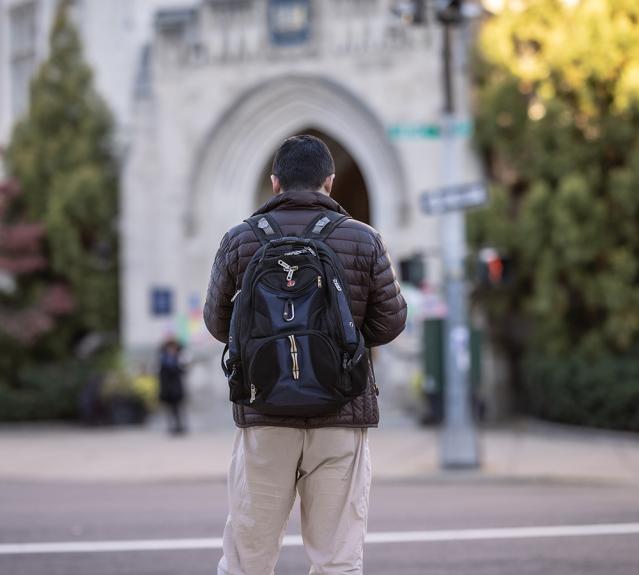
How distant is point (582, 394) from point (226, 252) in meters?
15.2

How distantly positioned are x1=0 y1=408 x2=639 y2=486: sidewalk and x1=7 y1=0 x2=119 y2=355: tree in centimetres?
363

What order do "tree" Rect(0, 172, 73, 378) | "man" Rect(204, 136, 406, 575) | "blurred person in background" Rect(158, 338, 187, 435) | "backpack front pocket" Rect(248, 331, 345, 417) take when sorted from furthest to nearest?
"tree" Rect(0, 172, 73, 378), "blurred person in background" Rect(158, 338, 187, 435), "man" Rect(204, 136, 406, 575), "backpack front pocket" Rect(248, 331, 345, 417)

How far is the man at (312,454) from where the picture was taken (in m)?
4.50

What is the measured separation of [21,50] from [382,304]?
27741 millimetres

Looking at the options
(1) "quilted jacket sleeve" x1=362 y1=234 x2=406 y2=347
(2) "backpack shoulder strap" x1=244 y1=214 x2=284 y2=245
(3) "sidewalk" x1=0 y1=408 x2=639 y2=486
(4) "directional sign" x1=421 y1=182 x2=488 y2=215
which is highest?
(4) "directional sign" x1=421 y1=182 x2=488 y2=215

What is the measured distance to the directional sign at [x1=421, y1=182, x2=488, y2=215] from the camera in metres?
14.1

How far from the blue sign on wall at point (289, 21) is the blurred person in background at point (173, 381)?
21.5 feet

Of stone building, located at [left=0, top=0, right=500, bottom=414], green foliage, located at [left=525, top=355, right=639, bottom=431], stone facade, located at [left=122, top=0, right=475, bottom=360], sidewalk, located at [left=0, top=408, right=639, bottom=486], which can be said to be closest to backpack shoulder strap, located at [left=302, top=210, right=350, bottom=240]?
sidewalk, located at [left=0, top=408, right=639, bottom=486]

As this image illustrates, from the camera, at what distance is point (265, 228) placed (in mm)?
4598

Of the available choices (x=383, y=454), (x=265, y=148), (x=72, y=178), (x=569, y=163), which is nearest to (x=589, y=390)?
(x=569, y=163)

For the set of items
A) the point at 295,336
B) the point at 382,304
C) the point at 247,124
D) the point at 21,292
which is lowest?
the point at 295,336

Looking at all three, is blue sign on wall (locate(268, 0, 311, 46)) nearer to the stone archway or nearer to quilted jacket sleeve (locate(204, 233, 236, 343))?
the stone archway

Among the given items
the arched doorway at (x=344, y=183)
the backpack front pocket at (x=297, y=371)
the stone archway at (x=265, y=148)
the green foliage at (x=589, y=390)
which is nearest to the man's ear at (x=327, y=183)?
the backpack front pocket at (x=297, y=371)

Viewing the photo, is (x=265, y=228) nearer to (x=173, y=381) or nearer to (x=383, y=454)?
(x=383, y=454)
